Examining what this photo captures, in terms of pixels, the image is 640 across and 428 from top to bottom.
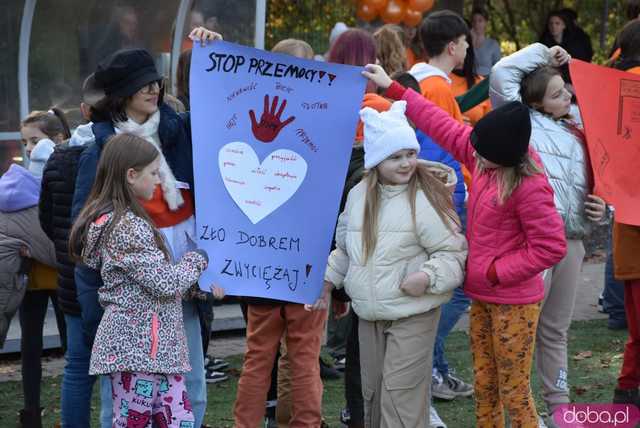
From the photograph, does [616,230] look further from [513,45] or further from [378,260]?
[513,45]

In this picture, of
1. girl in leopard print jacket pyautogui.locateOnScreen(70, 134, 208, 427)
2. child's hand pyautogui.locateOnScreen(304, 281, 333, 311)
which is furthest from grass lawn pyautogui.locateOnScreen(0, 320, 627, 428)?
girl in leopard print jacket pyautogui.locateOnScreen(70, 134, 208, 427)

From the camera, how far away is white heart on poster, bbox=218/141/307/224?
15.6ft

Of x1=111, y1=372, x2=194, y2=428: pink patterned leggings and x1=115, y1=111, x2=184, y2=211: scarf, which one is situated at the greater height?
x1=115, y1=111, x2=184, y2=211: scarf

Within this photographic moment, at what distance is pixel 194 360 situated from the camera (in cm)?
474

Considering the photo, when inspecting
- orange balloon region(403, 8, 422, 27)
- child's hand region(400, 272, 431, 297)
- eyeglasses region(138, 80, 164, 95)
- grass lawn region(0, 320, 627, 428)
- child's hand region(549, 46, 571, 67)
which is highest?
orange balloon region(403, 8, 422, 27)

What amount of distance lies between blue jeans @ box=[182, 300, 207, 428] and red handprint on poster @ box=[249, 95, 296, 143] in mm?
785

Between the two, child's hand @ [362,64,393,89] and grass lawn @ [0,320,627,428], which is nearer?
child's hand @ [362,64,393,89]

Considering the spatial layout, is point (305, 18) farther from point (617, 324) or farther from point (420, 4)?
point (617, 324)

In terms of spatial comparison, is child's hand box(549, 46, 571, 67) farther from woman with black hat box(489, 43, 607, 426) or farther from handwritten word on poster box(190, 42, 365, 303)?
handwritten word on poster box(190, 42, 365, 303)

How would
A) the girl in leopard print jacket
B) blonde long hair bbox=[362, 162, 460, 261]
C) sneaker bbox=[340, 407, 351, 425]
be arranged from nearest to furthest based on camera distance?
1. the girl in leopard print jacket
2. blonde long hair bbox=[362, 162, 460, 261]
3. sneaker bbox=[340, 407, 351, 425]

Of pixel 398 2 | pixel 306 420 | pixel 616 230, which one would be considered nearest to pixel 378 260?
pixel 306 420

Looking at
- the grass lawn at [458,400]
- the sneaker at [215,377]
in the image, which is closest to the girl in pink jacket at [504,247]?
the grass lawn at [458,400]

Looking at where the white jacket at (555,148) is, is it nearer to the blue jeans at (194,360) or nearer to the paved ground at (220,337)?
the blue jeans at (194,360)

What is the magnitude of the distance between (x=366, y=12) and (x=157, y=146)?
23.2 ft
